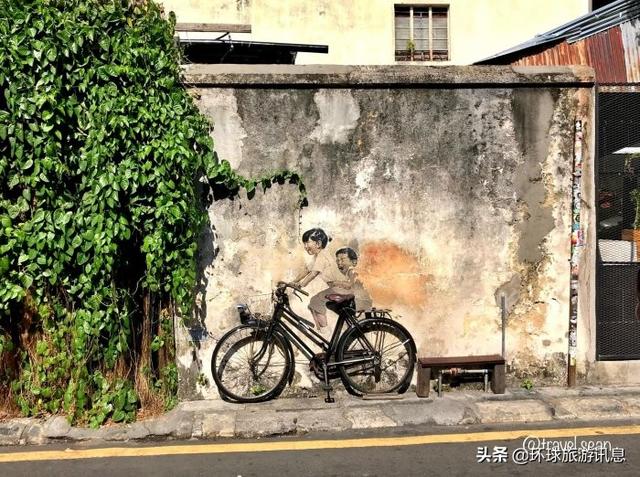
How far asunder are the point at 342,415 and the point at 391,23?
11.7 metres

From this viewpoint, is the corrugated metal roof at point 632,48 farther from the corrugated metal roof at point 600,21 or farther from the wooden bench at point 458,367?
the wooden bench at point 458,367

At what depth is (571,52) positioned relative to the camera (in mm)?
7121

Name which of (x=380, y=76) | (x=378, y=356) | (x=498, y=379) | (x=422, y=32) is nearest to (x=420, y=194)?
(x=380, y=76)

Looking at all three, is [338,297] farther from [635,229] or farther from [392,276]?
[635,229]

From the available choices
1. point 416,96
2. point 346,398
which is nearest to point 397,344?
point 346,398

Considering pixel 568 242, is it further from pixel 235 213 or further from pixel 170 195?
pixel 170 195

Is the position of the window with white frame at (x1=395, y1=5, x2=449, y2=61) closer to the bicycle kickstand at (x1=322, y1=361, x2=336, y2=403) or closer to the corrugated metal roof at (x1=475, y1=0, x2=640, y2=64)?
the corrugated metal roof at (x1=475, y1=0, x2=640, y2=64)

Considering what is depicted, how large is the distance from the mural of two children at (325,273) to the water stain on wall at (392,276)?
89 millimetres

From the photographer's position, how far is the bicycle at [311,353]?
5.74 meters

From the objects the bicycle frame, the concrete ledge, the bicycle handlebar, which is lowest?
the bicycle frame

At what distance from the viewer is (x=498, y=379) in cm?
583

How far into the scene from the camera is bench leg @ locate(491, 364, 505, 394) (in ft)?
19.1

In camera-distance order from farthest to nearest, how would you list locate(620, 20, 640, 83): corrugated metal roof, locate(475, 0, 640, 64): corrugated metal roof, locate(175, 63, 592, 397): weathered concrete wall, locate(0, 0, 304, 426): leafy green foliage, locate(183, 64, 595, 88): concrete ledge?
locate(475, 0, 640, 64): corrugated metal roof, locate(620, 20, 640, 83): corrugated metal roof, locate(175, 63, 592, 397): weathered concrete wall, locate(183, 64, 595, 88): concrete ledge, locate(0, 0, 304, 426): leafy green foliage

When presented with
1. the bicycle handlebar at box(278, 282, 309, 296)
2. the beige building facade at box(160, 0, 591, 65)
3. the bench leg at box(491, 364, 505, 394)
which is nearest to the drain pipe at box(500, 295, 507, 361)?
the bench leg at box(491, 364, 505, 394)
